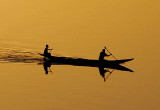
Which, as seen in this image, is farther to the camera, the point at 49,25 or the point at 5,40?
the point at 49,25

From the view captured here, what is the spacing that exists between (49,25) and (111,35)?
4.82m

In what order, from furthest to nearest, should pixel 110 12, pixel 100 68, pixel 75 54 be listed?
pixel 110 12
pixel 75 54
pixel 100 68

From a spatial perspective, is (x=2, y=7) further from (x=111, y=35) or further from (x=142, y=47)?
(x=142, y=47)

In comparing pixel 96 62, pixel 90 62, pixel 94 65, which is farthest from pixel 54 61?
pixel 96 62

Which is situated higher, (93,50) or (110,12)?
(110,12)

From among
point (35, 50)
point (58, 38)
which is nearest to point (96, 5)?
point (58, 38)

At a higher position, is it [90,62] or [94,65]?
[90,62]

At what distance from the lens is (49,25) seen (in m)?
42.2

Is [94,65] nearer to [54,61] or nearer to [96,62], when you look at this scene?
[96,62]

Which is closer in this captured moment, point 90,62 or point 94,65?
point 90,62

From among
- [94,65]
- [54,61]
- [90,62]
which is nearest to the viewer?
[90,62]

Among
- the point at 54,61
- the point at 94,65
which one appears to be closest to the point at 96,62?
the point at 94,65

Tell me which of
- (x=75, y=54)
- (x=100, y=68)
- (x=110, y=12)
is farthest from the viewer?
(x=110, y=12)

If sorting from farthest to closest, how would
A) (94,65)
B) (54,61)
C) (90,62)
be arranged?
(54,61), (94,65), (90,62)
